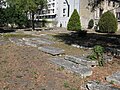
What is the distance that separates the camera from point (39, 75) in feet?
30.8

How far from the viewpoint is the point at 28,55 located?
13.1 metres

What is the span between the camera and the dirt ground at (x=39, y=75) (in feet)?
27.1

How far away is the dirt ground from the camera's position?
8.27 meters

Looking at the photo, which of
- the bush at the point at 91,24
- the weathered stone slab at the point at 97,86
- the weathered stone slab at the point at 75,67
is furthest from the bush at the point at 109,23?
the weathered stone slab at the point at 97,86

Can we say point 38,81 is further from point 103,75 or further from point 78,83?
point 103,75

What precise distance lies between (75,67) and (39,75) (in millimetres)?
1498

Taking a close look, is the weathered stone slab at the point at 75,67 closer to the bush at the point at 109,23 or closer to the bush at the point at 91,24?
the bush at the point at 109,23

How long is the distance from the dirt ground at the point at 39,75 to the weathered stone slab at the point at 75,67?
0.50ft

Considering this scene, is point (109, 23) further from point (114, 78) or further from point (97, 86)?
point (97, 86)

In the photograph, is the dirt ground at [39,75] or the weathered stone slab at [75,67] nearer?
the dirt ground at [39,75]

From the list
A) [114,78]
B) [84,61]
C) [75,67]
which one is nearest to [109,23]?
[84,61]

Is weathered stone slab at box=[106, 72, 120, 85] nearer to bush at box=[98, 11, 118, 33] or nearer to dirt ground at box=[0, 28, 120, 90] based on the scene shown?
dirt ground at box=[0, 28, 120, 90]

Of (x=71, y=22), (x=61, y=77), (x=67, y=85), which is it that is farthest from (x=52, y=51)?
(x=71, y=22)

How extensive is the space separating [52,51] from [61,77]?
15.0 ft
